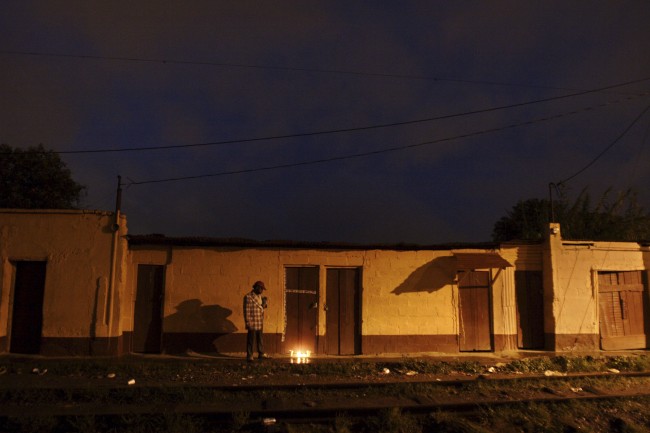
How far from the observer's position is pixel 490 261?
12289 millimetres

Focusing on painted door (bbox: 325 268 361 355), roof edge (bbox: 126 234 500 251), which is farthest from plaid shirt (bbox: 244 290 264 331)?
painted door (bbox: 325 268 361 355)

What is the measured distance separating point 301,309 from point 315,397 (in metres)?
4.26

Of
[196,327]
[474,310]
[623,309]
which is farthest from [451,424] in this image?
[623,309]

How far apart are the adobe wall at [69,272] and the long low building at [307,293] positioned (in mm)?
25

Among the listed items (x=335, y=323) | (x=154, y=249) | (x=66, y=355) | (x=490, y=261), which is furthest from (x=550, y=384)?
(x=66, y=355)

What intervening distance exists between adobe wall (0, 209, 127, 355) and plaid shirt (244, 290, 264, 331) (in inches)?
130

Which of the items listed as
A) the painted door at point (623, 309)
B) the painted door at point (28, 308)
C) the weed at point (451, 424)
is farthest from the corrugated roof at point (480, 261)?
the painted door at point (28, 308)

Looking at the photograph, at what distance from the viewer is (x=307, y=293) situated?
12.2 m

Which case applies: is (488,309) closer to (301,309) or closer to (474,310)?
(474,310)

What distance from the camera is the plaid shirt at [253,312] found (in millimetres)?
10867

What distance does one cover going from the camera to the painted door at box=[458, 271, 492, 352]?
12.6 meters

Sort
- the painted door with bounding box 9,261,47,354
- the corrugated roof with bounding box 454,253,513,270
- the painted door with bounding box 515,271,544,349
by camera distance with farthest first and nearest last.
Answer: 1. the painted door with bounding box 515,271,544,349
2. the corrugated roof with bounding box 454,253,513,270
3. the painted door with bounding box 9,261,47,354

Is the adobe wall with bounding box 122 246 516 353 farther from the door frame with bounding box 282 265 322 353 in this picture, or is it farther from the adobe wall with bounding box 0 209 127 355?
the adobe wall with bounding box 0 209 127 355

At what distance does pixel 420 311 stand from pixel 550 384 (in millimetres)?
4009
